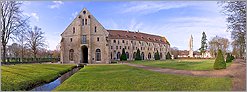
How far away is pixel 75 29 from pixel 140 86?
3015 cm

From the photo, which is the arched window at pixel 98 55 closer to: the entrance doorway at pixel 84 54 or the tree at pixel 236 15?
the entrance doorway at pixel 84 54

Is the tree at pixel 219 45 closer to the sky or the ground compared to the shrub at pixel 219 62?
closer to the sky

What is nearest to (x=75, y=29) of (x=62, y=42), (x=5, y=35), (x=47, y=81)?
(x=62, y=42)

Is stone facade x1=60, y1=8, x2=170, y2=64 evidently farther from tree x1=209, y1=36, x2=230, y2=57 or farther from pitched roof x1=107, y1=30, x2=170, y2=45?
tree x1=209, y1=36, x2=230, y2=57

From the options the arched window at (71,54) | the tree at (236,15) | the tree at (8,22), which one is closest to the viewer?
the tree at (236,15)

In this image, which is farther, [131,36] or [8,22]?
[131,36]

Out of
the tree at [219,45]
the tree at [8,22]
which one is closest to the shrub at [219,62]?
the tree at [219,45]

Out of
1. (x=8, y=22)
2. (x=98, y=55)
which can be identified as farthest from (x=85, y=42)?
(x=8, y=22)

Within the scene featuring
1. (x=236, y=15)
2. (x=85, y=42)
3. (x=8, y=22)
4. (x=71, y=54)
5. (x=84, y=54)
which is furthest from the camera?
(x=84, y=54)

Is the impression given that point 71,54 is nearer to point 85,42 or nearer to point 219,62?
point 85,42

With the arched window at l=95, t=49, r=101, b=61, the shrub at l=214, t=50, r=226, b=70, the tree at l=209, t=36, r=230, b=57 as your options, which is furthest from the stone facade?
the shrub at l=214, t=50, r=226, b=70

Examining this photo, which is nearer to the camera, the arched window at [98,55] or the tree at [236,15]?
the tree at [236,15]

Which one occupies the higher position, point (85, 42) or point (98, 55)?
point (85, 42)

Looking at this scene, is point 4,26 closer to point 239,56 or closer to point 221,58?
point 221,58
